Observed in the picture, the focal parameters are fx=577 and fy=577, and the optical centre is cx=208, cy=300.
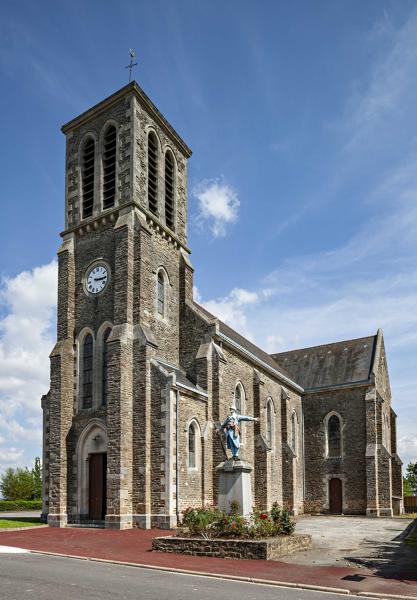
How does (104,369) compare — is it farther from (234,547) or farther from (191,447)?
(234,547)

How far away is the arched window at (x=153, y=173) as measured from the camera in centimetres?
2719

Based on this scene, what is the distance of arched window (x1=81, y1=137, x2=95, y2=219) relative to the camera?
27250 millimetres

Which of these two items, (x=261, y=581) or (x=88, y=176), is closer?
(x=261, y=581)

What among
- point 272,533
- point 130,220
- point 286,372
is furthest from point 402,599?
point 286,372

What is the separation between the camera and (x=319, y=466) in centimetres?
3788

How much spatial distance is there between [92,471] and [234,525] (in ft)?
33.3

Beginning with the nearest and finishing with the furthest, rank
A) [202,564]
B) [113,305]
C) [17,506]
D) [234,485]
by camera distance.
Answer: [202,564], [234,485], [113,305], [17,506]

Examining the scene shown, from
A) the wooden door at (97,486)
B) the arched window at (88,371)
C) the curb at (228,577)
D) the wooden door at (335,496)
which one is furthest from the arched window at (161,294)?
the wooden door at (335,496)

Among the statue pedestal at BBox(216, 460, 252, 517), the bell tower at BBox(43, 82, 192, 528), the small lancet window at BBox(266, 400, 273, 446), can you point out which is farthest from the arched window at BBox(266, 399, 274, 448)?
the statue pedestal at BBox(216, 460, 252, 517)

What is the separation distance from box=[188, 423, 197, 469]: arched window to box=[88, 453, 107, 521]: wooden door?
3.43 metres

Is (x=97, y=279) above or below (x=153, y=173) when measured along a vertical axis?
below

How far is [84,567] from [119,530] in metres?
8.26

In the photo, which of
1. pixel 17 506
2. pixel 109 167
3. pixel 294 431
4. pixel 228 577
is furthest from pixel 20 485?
pixel 228 577

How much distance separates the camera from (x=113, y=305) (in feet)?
80.4
